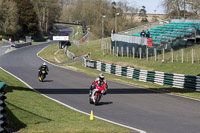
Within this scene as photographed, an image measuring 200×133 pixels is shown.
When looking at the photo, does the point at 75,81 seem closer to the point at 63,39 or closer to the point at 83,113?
the point at 83,113

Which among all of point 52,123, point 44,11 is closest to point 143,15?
point 44,11

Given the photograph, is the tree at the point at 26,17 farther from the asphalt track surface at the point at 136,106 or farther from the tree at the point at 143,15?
the asphalt track surface at the point at 136,106

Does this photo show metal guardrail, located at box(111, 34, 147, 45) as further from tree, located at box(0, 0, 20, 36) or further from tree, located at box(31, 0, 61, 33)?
tree, located at box(31, 0, 61, 33)

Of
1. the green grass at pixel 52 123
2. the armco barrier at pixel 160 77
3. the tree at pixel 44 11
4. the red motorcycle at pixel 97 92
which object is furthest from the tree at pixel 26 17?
the green grass at pixel 52 123

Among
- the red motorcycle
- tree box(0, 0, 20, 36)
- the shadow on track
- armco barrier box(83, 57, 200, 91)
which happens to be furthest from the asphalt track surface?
tree box(0, 0, 20, 36)

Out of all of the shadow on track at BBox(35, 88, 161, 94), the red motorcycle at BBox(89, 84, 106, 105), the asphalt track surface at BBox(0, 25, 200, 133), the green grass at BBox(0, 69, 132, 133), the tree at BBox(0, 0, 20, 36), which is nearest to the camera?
the green grass at BBox(0, 69, 132, 133)

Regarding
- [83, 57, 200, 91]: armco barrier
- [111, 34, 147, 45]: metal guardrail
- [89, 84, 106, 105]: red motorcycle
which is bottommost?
[83, 57, 200, 91]: armco barrier

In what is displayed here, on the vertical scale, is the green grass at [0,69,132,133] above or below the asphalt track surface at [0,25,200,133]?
above

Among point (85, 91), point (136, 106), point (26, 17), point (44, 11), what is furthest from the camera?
point (44, 11)

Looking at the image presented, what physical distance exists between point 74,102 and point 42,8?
92.4 metres

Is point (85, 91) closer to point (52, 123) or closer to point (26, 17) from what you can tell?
point (52, 123)

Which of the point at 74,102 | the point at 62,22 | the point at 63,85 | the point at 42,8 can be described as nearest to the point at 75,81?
the point at 63,85

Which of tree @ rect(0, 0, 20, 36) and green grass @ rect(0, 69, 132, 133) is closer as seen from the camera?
green grass @ rect(0, 69, 132, 133)

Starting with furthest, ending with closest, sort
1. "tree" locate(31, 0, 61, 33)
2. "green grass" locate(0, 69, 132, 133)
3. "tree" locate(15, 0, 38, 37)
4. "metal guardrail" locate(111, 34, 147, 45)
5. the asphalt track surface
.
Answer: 1. "tree" locate(31, 0, 61, 33)
2. "tree" locate(15, 0, 38, 37)
3. "metal guardrail" locate(111, 34, 147, 45)
4. the asphalt track surface
5. "green grass" locate(0, 69, 132, 133)
